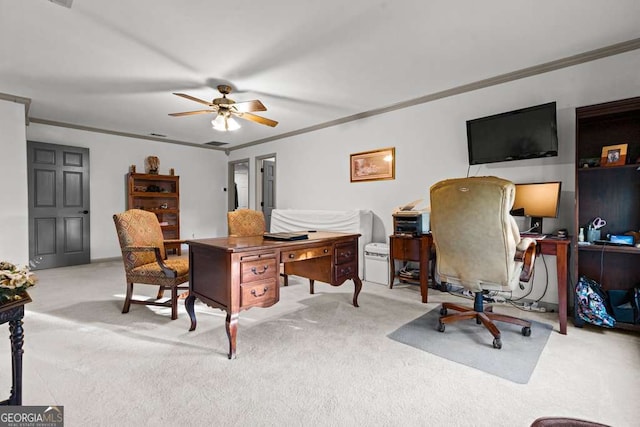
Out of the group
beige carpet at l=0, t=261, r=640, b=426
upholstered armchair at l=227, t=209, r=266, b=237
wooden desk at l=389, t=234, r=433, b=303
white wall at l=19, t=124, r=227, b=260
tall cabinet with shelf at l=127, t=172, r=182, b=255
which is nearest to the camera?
beige carpet at l=0, t=261, r=640, b=426

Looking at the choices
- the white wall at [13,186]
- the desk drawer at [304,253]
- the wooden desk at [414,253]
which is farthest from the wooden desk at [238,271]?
the white wall at [13,186]

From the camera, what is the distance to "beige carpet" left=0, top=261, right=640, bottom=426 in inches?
60.2

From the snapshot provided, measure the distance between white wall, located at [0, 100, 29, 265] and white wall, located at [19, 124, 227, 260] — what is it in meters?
0.05

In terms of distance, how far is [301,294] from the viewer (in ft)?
12.0

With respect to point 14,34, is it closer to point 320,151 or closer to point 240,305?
point 240,305

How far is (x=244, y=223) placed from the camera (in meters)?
3.65

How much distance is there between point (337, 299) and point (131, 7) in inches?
126

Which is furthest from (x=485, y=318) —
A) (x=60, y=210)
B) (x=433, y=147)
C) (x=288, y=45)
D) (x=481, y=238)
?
(x=60, y=210)

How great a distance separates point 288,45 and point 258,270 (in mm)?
2008

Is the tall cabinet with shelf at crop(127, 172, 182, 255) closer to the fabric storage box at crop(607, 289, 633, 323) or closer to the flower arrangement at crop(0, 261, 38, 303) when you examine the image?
the flower arrangement at crop(0, 261, 38, 303)

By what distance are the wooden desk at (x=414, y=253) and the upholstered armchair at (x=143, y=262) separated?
2410 mm

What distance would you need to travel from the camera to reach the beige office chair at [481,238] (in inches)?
84.0

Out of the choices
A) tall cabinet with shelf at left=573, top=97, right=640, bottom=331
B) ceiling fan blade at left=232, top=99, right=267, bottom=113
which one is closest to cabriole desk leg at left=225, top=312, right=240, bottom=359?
ceiling fan blade at left=232, top=99, right=267, bottom=113

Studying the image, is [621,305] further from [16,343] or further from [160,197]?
[160,197]
